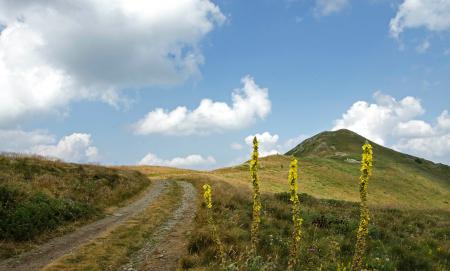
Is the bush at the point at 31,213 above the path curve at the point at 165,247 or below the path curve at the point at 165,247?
above

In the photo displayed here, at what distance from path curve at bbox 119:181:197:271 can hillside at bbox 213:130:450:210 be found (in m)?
29.1

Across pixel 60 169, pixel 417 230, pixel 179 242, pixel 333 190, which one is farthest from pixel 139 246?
pixel 333 190

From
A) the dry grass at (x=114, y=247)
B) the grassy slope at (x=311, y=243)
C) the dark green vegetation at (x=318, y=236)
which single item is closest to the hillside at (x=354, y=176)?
the dark green vegetation at (x=318, y=236)

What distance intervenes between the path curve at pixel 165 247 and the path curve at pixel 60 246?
8.81ft

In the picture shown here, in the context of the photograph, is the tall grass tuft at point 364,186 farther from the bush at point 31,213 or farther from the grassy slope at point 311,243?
the bush at point 31,213

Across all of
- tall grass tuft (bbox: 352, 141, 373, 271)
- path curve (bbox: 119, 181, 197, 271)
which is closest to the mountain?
path curve (bbox: 119, 181, 197, 271)

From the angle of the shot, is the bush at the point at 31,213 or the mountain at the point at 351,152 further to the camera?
the mountain at the point at 351,152

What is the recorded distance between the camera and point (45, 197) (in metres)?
20.8

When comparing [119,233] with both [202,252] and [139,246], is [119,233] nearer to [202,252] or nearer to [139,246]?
[139,246]

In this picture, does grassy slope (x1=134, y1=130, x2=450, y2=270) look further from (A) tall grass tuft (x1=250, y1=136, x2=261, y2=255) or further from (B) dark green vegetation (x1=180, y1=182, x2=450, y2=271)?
(A) tall grass tuft (x1=250, y1=136, x2=261, y2=255)

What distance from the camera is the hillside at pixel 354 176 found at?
6047cm

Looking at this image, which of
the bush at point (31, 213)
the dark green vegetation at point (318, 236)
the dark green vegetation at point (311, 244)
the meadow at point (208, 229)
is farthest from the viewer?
the bush at point (31, 213)

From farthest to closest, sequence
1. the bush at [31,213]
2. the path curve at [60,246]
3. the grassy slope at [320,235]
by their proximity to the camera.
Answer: the bush at [31,213]
the grassy slope at [320,235]
the path curve at [60,246]

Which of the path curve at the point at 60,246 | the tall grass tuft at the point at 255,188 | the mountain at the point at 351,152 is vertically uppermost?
the mountain at the point at 351,152
